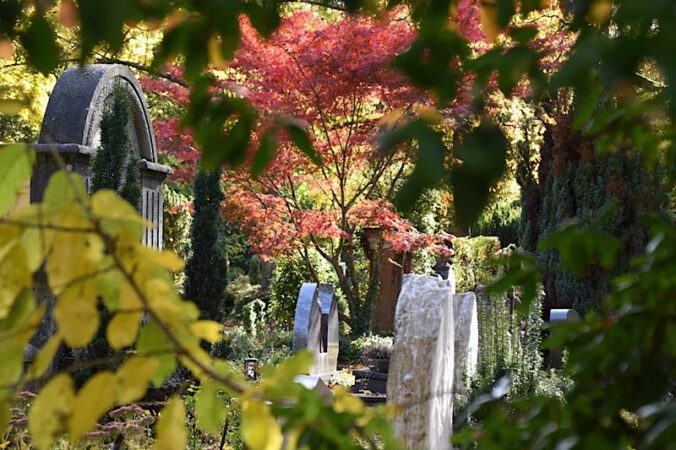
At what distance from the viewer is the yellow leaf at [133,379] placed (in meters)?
0.84

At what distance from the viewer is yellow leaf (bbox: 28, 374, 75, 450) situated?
0.84 m

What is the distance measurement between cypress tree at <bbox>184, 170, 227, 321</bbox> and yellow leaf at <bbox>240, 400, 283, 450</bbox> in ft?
31.1

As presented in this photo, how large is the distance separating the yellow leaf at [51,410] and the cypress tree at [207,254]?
31.4 ft

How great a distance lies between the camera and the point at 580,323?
1227 mm

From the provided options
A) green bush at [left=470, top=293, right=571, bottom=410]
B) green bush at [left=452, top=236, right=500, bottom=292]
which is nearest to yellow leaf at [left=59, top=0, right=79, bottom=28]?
green bush at [left=470, top=293, right=571, bottom=410]

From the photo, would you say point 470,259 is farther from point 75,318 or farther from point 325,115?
point 75,318

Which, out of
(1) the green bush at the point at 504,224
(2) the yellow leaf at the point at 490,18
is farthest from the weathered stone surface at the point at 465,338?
(1) the green bush at the point at 504,224

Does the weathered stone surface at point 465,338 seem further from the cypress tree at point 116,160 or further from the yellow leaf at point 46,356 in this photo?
the yellow leaf at point 46,356

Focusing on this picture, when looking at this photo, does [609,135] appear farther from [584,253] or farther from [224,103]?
[224,103]

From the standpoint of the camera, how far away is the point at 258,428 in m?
0.94

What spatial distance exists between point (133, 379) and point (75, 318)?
77 millimetres

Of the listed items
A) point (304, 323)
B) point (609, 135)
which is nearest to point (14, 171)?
point (609, 135)

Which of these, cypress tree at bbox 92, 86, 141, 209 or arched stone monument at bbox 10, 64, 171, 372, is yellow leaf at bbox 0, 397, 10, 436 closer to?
arched stone monument at bbox 10, 64, 171, 372

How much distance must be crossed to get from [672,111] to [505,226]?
1980 cm
